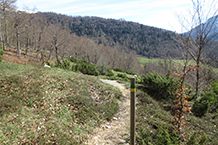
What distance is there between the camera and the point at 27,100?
17.5 ft

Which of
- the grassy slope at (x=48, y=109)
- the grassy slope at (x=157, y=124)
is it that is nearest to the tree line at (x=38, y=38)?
the grassy slope at (x=48, y=109)

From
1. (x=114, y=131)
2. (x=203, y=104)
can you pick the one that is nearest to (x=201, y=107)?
(x=203, y=104)

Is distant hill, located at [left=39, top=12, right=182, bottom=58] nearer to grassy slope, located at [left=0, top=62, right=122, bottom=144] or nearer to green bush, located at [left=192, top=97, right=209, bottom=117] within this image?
green bush, located at [left=192, top=97, right=209, bottom=117]

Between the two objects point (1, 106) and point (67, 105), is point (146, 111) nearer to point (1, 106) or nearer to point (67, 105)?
point (67, 105)

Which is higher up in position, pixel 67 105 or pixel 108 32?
pixel 108 32

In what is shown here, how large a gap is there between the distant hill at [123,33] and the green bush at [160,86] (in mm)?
103130

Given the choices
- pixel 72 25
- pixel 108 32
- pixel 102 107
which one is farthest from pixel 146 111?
pixel 108 32

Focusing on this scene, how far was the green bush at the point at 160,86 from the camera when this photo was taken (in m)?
→ 8.77

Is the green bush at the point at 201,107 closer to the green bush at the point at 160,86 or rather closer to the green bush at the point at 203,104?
the green bush at the point at 203,104

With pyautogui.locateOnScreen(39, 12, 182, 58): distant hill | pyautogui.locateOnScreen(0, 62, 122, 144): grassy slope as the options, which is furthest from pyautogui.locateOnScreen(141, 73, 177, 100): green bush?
pyautogui.locateOnScreen(39, 12, 182, 58): distant hill

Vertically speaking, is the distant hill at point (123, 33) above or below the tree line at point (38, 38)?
above

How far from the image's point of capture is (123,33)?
141m

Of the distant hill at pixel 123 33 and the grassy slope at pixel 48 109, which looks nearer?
the grassy slope at pixel 48 109

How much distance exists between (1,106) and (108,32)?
5553 inches
